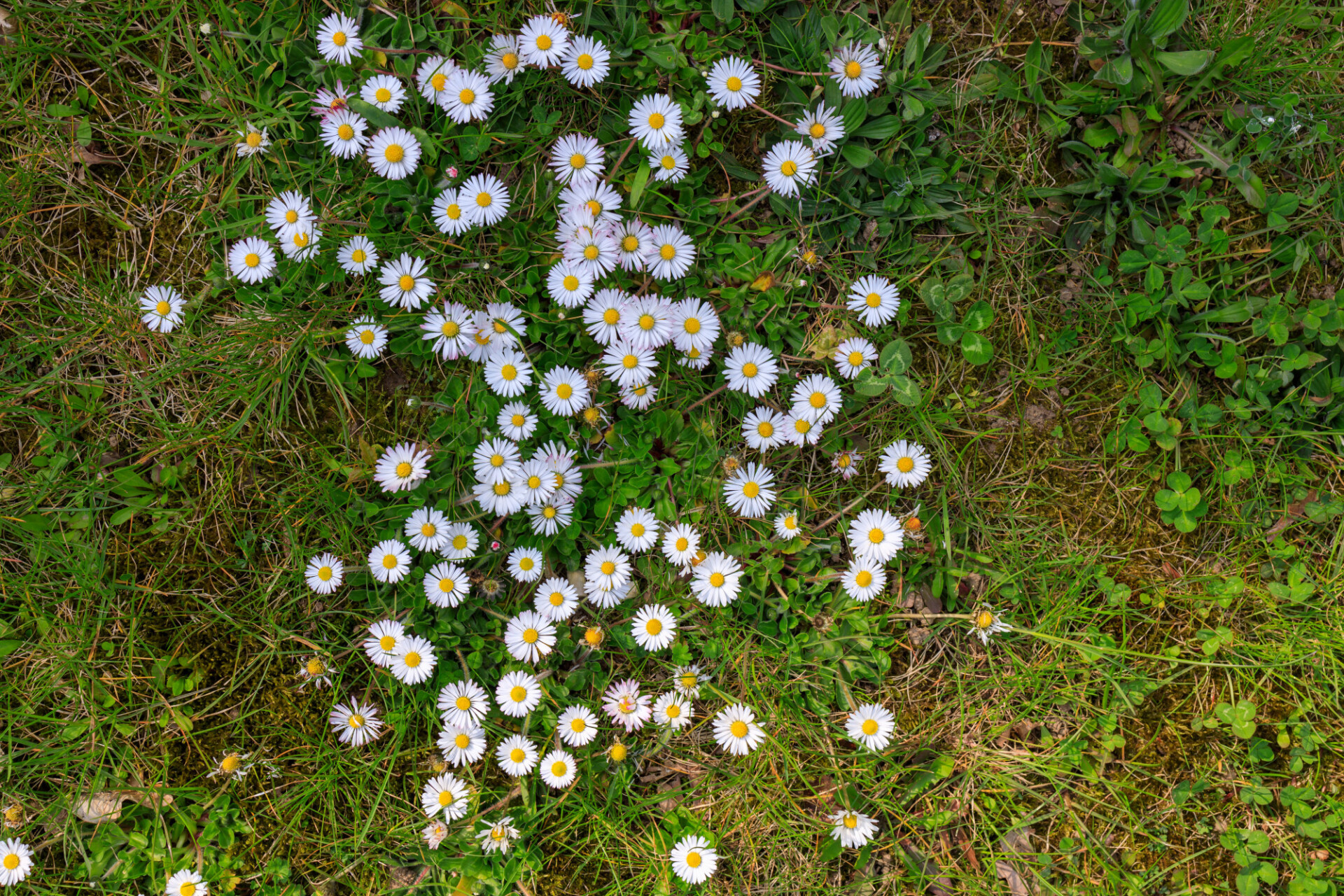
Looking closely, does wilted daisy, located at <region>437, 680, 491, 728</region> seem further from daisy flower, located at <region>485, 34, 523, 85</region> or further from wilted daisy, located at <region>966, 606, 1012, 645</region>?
daisy flower, located at <region>485, 34, 523, 85</region>

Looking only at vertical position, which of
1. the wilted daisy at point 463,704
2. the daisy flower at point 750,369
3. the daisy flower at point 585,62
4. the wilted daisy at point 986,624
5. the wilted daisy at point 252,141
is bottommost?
the wilted daisy at point 463,704

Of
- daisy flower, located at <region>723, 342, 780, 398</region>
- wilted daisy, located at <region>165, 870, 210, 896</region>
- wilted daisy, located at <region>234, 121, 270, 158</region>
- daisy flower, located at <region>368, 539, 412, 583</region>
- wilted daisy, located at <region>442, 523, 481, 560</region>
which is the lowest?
wilted daisy, located at <region>165, 870, 210, 896</region>

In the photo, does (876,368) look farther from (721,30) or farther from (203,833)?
(203,833)

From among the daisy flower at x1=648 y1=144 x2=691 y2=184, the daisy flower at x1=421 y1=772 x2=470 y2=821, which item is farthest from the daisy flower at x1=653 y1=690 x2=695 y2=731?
the daisy flower at x1=648 y1=144 x2=691 y2=184

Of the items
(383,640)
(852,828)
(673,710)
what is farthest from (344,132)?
(852,828)

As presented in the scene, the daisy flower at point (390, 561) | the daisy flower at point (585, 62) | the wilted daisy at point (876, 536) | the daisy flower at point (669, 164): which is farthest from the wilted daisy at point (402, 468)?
the wilted daisy at point (876, 536)

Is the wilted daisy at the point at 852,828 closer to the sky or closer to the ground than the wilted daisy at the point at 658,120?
closer to the ground

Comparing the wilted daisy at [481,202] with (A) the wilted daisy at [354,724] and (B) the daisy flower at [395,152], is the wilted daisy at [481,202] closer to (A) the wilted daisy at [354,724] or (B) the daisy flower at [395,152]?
(B) the daisy flower at [395,152]
